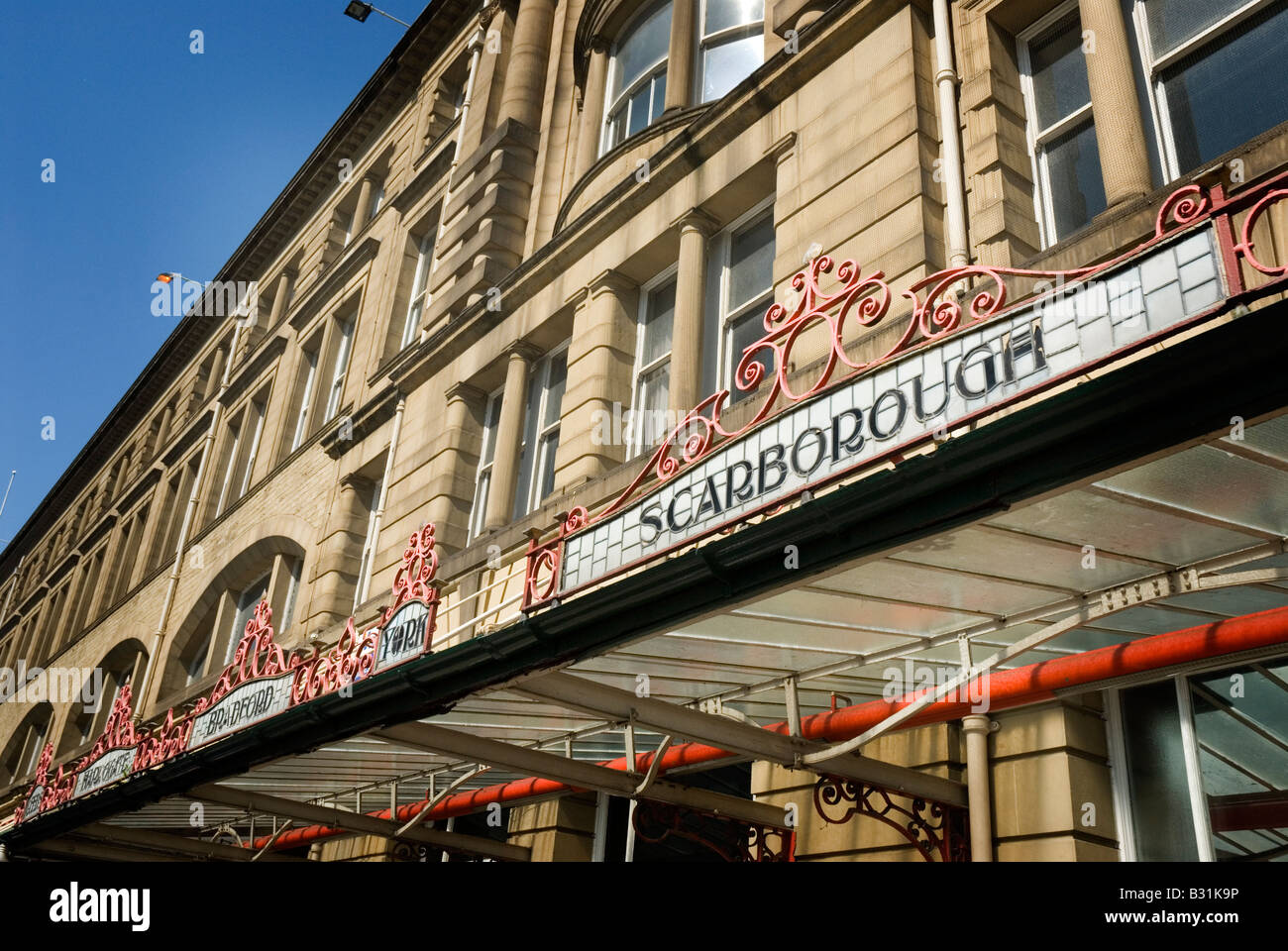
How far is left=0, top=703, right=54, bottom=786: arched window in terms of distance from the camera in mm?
32750

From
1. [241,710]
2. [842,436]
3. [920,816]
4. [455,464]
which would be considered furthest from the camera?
[455,464]

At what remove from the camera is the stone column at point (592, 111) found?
15055 mm

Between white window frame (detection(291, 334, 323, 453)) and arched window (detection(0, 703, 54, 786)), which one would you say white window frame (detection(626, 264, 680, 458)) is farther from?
arched window (detection(0, 703, 54, 786))

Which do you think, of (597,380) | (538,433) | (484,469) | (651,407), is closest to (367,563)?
(484,469)

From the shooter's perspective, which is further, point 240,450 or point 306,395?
point 240,450

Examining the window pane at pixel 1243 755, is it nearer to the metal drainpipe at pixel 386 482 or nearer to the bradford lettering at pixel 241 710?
the bradford lettering at pixel 241 710

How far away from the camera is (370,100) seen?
1005 inches

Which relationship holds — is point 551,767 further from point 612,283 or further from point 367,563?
point 367,563

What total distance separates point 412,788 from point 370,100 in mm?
19044

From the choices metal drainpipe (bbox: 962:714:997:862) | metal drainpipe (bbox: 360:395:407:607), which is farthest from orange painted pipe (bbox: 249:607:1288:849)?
metal drainpipe (bbox: 360:395:407:607)

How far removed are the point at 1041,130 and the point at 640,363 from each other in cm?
504

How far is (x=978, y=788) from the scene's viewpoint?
679 centimetres

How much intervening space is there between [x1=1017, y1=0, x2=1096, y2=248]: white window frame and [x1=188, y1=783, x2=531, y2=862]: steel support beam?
7460 millimetres

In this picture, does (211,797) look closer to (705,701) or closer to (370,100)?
(705,701)
